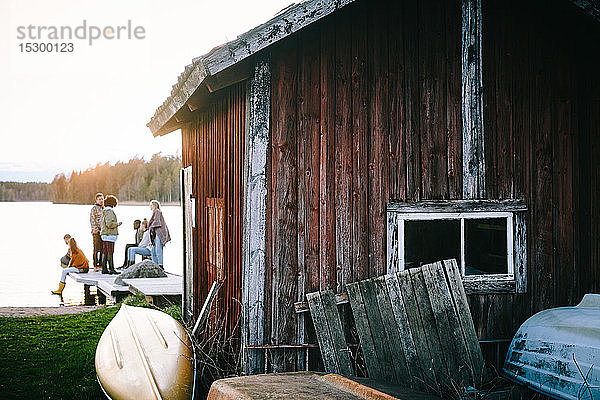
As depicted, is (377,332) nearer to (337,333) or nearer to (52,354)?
(337,333)

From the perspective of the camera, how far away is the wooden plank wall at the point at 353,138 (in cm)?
728

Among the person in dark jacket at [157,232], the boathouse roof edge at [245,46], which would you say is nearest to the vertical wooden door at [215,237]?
the boathouse roof edge at [245,46]

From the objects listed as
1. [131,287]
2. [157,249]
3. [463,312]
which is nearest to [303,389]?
[463,312]

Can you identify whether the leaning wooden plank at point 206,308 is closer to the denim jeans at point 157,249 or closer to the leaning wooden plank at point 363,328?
the leaning wooden plank at point 363,328

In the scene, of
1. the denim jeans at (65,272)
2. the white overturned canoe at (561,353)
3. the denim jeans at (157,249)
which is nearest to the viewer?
the white overturned canoe at (561,353)

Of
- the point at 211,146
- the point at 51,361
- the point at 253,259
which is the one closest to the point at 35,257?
the point at 51,361

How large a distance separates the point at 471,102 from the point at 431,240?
61.8 inches

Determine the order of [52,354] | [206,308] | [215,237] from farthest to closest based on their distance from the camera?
[52,354], [215,237], [206,308]

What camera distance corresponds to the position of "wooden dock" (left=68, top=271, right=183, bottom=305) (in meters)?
14.1

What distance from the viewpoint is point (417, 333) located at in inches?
289

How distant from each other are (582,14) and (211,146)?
4.77 m

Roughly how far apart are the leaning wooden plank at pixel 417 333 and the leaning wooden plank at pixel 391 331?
0.48ft

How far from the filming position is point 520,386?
7.11 meters

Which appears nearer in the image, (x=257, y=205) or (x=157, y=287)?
(x=257, y=205)
